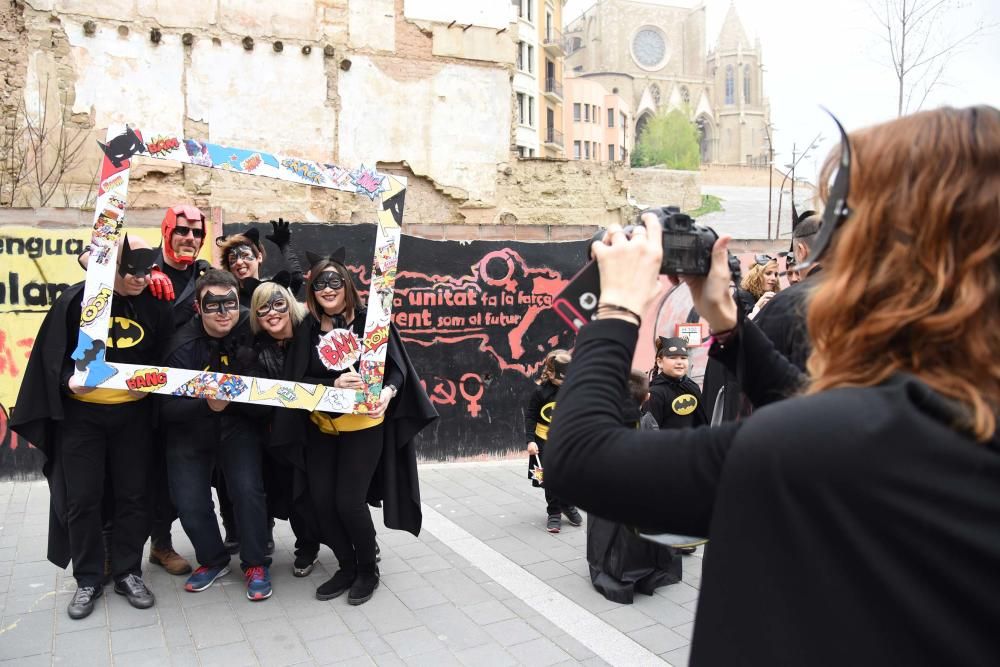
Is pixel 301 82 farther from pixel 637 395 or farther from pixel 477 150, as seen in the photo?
pixel 637 395

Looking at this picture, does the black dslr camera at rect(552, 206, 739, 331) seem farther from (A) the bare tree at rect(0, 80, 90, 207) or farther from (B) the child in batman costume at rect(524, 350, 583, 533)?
(A) the bare tree at rect(0, 80, 90, 207)

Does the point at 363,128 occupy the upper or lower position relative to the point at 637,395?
upper

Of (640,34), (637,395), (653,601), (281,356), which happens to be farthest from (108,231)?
(640,34)

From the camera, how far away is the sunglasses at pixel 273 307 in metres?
4.68

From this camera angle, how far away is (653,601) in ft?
15.8

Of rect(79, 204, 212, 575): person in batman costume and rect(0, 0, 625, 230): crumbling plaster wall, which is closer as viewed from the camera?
rect(79, 204, 212, 575): person in batman costume

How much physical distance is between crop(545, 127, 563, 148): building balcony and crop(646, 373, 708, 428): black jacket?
2156 inches

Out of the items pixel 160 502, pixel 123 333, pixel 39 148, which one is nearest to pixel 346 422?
pixel 123 333

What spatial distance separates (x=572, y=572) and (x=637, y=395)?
1.28m

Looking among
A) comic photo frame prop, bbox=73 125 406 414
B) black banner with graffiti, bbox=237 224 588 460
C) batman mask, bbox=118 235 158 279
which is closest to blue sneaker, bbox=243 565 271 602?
comic photo frame prop, bbox=73 125 406 414

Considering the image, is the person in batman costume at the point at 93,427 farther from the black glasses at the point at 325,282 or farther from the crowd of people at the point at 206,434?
the black glasses at the point at 325,282

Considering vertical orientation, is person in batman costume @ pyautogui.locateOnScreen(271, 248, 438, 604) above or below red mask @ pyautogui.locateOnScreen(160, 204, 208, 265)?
below

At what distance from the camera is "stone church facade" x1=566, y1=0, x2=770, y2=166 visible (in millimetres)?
109250

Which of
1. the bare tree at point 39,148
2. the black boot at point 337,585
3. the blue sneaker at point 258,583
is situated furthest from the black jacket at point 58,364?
the bare tree at point 39,148
